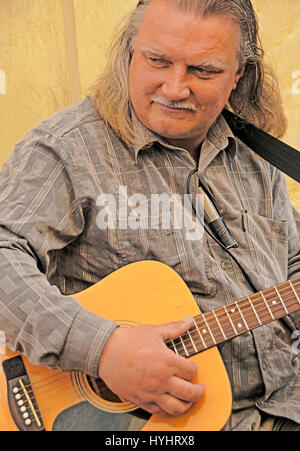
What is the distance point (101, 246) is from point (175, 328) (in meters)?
0.28

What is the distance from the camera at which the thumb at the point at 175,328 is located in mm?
1118

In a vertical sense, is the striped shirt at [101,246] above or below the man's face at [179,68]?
below

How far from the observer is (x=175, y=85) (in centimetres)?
130

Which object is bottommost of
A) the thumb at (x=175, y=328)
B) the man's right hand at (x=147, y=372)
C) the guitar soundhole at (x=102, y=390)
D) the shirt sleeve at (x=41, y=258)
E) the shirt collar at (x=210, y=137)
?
the guitar soundhole at (x=102, y=390)

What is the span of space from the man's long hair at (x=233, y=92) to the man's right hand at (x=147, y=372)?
497 mm

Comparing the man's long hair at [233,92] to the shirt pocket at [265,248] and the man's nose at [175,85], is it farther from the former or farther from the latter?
the shirt pocket at [265,248]

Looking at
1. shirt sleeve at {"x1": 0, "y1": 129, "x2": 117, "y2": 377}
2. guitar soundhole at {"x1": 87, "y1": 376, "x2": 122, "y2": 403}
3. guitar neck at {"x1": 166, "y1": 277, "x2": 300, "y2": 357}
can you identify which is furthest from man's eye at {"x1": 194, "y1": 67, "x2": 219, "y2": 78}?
guitar soundhole at {"x1": 87, "y1": 376, "x2": 122, "y2": 403}

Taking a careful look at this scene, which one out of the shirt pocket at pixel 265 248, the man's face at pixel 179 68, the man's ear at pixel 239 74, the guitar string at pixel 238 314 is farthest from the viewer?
the man's ear at pixel 239 74

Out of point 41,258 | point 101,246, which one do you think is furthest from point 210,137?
point 41,258

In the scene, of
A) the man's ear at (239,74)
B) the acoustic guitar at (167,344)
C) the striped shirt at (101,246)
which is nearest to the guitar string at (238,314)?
the acoustic guitar at (167,344)

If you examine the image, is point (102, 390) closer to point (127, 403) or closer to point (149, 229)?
point (127, 403)

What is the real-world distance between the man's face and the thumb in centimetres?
47

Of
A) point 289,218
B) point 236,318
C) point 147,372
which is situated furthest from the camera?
point 289,218
